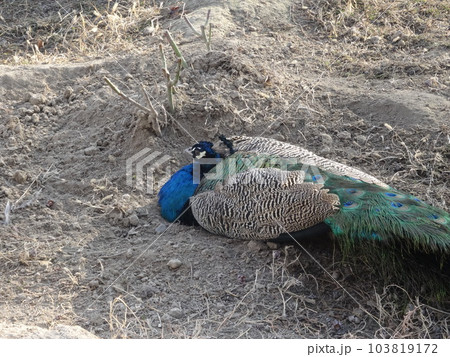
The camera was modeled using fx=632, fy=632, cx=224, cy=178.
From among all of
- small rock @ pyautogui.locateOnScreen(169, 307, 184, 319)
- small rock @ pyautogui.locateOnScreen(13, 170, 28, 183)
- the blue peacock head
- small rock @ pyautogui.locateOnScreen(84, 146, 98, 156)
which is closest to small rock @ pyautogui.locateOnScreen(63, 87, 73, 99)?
small rock @ pyautogui.locateOnScreen(84, 146, 98, 156)

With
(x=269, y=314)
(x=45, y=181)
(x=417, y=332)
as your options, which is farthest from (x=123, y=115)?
(x=417, y=332)

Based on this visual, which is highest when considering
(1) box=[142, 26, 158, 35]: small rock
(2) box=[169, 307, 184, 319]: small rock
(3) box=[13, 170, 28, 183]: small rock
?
(1) box=[142, 26, 158, 35]: small rock

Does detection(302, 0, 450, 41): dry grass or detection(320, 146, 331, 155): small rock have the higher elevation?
detection(302, 0, 450, 41): dry grass

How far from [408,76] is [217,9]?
6.22 ft

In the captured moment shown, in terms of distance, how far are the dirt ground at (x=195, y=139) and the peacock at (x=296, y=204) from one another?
14 cm

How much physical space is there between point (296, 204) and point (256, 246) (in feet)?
1.15

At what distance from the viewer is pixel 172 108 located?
4461 millimetres

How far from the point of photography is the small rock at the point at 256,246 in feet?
11.5

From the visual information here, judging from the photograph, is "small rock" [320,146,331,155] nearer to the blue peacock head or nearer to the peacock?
the peacock

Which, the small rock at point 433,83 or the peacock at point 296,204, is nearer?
the peacock at point 296,204

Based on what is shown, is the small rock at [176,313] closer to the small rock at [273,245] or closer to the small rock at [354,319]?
the small rock at [273,245]

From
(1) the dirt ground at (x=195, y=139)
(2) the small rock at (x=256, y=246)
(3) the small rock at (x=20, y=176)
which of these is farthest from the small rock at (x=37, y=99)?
(2) the small rock at (x=256, y=246)

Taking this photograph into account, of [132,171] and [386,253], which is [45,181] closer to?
[132,171]

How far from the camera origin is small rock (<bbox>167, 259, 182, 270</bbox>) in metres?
3.42
